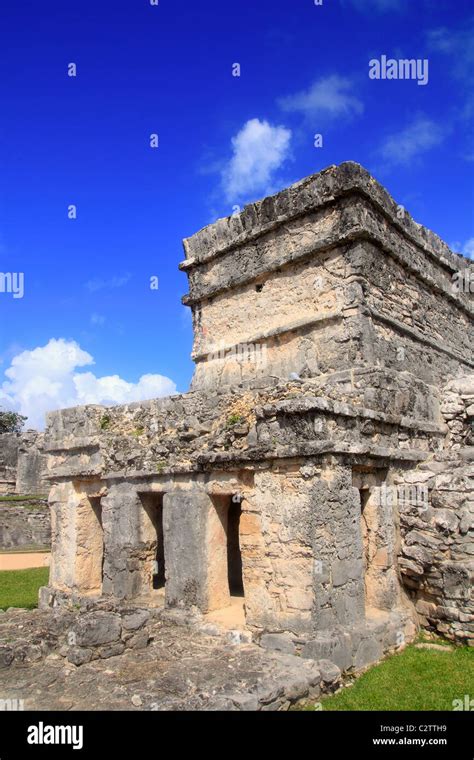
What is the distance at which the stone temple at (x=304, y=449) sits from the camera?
7.07 meters

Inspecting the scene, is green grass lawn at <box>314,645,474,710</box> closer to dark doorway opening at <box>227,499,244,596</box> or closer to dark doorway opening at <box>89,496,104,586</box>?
dark doorway opening at <box>227,499,244,596</box>

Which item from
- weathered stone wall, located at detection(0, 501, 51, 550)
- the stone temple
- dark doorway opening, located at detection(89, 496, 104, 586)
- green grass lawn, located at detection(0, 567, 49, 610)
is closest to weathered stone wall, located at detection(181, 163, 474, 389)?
the stone temple

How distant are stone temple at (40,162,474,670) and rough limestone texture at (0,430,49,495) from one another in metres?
16.2

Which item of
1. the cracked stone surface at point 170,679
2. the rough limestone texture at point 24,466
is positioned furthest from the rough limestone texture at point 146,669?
the rough limestone texture at point 24,466

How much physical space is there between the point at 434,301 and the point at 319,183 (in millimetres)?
3471

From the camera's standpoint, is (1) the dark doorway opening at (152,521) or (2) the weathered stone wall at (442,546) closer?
(2) the weathered stone wall at (442,546)

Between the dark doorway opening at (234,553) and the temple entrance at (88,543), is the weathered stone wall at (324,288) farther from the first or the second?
the temple entrance at (88,543)

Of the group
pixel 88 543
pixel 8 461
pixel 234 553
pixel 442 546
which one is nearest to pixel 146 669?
pixel 442 546

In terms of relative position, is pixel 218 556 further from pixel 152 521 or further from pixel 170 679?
pixel 170 679

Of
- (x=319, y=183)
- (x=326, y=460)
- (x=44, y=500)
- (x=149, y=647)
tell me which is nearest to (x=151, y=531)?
(x=149, y=647)

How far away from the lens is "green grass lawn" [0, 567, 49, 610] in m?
12.0

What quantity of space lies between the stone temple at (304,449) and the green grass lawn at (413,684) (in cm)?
A: 29

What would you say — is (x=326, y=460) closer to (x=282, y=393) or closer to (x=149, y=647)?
(x=282, y=393)

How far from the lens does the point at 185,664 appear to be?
6.42m
